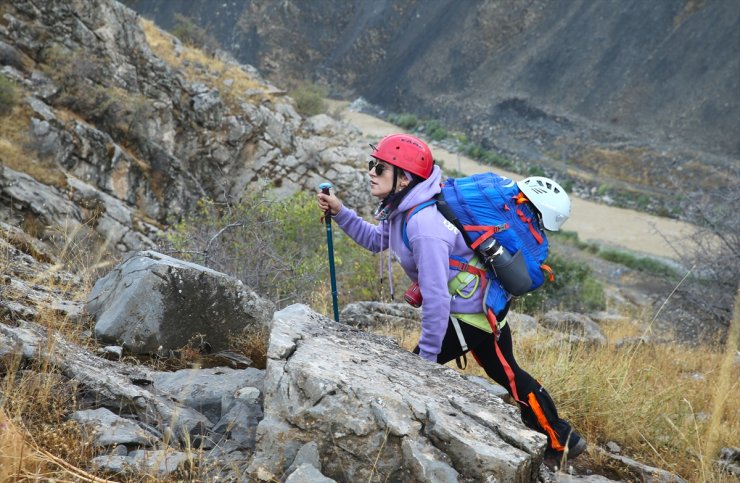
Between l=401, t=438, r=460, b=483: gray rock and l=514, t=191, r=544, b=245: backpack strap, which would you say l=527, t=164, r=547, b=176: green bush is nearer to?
l=514, t=191, r=544, b=245: backpack strap

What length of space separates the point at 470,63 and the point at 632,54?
521 inches

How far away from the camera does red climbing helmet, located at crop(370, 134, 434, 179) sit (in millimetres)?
3033

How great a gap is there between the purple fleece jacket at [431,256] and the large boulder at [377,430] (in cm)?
41

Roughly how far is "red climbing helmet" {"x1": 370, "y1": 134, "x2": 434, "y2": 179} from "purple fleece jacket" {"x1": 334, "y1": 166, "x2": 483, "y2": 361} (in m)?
0.07

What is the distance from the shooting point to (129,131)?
14.3 m

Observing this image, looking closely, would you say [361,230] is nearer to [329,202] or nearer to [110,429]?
[329,202]

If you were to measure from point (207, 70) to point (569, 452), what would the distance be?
18.3 metres

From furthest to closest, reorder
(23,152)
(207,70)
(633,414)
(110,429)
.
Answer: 1. (207,70)
2. (23,152)
3. (633,414)
4. (110,429)

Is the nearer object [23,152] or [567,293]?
[23,152]

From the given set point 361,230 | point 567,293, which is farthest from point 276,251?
point 567,293

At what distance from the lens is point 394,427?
2.31 m

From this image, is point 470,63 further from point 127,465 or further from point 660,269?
point 127,465

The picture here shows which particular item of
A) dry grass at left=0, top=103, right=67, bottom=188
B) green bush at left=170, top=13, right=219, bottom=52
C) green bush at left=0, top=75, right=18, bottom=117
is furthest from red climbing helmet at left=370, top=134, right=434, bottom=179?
green bush at left=170, top=13, right=219, bottom=52

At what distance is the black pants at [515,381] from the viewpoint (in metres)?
3.08
